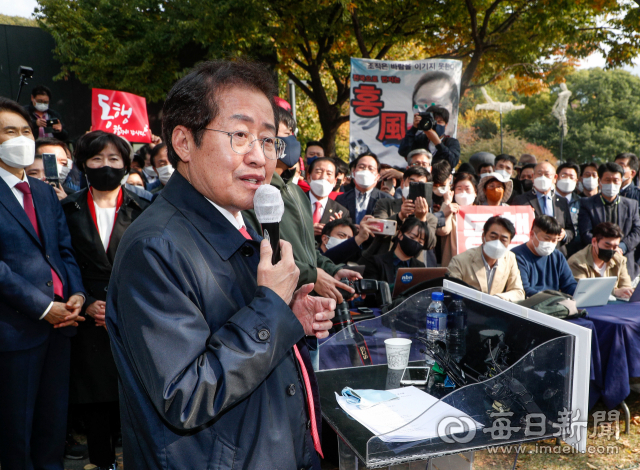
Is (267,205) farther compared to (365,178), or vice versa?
(365,178)

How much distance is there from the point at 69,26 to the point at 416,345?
1305 centimetres

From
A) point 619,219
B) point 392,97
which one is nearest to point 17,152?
point 619,219

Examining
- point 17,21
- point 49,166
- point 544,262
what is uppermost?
point 17,21

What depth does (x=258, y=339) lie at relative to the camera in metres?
1.09

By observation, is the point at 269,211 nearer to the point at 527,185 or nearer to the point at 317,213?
the point at 317,213

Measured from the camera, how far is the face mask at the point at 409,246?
14.0 feet

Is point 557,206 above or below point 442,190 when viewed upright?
below

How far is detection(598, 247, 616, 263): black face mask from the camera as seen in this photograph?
4709 mm

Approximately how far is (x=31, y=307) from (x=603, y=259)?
4.71m

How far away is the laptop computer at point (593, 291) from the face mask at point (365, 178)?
92.6 inches

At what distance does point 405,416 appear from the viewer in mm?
1902

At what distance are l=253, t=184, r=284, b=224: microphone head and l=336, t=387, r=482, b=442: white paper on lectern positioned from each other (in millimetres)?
844

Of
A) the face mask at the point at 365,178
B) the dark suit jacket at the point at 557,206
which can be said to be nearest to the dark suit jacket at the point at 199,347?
the face mask at the point at 365,178

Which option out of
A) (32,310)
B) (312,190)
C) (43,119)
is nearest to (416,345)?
(32,310)
